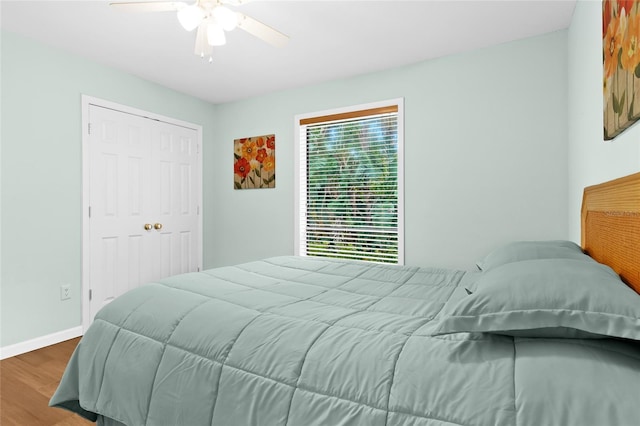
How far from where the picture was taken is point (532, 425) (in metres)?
0.78

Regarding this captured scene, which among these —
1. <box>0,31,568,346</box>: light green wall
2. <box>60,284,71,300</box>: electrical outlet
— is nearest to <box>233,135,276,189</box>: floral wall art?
<box>0,31,568,346</box>: light green wall

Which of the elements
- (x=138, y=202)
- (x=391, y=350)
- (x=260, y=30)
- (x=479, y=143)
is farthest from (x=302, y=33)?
(x=391, y=350)

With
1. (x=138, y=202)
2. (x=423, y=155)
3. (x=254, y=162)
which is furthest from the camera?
(x=254, y=162)

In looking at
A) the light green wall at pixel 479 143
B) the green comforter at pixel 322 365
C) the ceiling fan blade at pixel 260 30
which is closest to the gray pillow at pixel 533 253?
the green comforter at pixel 322 365

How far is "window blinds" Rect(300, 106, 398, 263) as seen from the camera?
3543 millimetres

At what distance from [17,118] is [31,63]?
1.59 ft

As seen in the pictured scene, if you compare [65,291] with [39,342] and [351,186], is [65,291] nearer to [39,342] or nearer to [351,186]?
[39,342]

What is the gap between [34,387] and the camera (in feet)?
7.44

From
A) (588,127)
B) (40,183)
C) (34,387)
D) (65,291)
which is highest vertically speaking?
(588,127)

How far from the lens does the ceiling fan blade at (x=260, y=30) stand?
2124 millimetres

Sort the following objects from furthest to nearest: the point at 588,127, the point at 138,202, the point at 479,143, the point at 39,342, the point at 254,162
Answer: the point at 254,162 < the point at 138,202 < the point at 479,143 < the point at 39,342 < the point at 588,127

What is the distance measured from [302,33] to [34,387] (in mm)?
3081

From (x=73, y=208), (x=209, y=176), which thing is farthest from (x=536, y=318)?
(x=209, y=176)

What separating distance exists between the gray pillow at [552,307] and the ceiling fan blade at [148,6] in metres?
2.06
